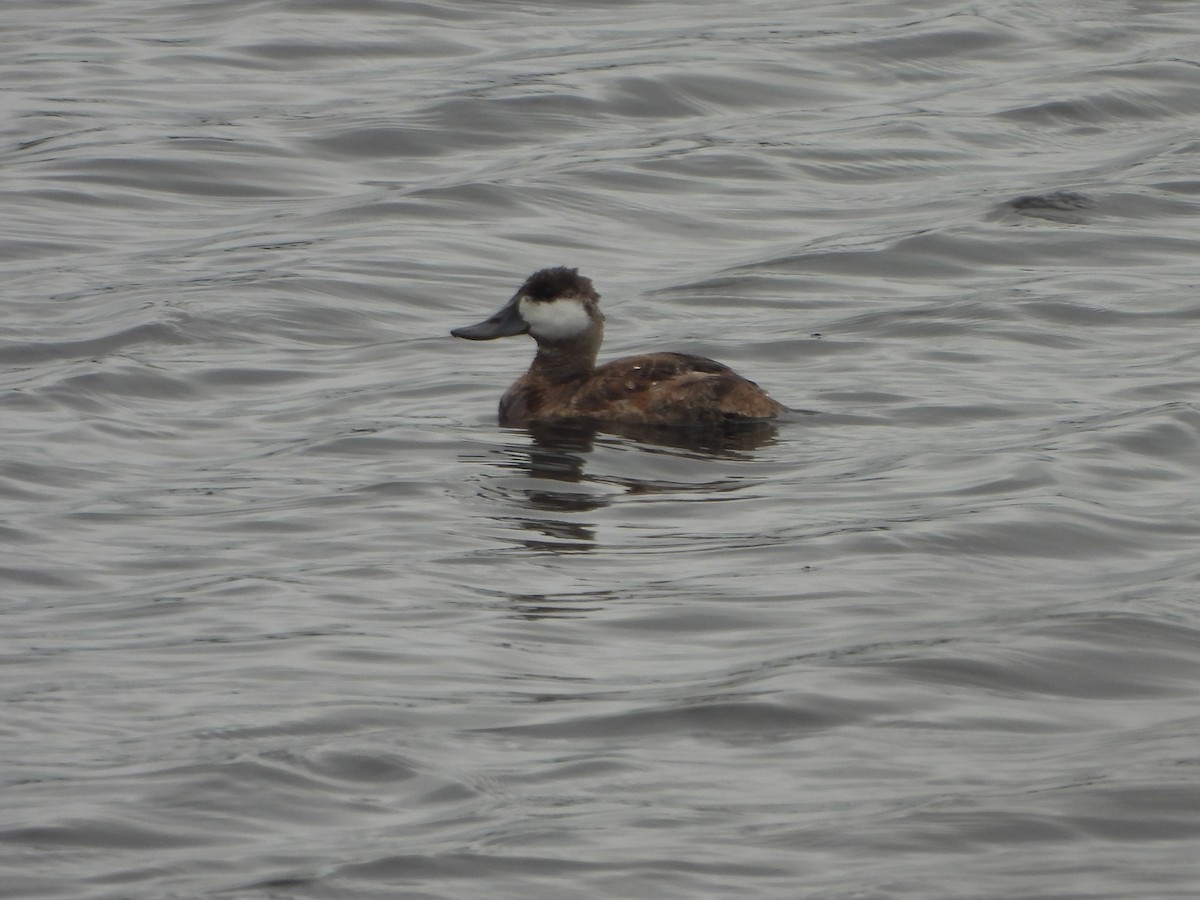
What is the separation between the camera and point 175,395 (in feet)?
37.0

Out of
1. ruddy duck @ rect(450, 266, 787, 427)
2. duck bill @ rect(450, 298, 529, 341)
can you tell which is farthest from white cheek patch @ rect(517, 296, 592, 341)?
duck bill @ rect(450, 298, 529, 341)

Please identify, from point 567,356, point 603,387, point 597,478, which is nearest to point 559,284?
point 567,356

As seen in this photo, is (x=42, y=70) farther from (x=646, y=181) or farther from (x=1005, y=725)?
(x=1005, y=725)

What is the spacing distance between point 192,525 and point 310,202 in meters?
7.22

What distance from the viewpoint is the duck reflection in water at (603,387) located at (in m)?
10.4

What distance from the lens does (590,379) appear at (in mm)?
10875

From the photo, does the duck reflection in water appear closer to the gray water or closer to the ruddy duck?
the ruddy duck

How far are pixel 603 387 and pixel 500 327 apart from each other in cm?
93

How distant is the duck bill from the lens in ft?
37.4

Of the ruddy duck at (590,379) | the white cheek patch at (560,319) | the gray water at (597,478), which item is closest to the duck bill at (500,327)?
the ruddy duck at (590,379)

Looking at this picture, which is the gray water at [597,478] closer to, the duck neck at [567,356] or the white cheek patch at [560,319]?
the duck neck at [567,356]

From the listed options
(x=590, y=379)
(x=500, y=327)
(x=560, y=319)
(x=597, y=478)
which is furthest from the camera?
(x=500, y=327)

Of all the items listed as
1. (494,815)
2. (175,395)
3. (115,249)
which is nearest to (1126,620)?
(494,815)

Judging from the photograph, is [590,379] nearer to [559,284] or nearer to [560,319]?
[560,319]
